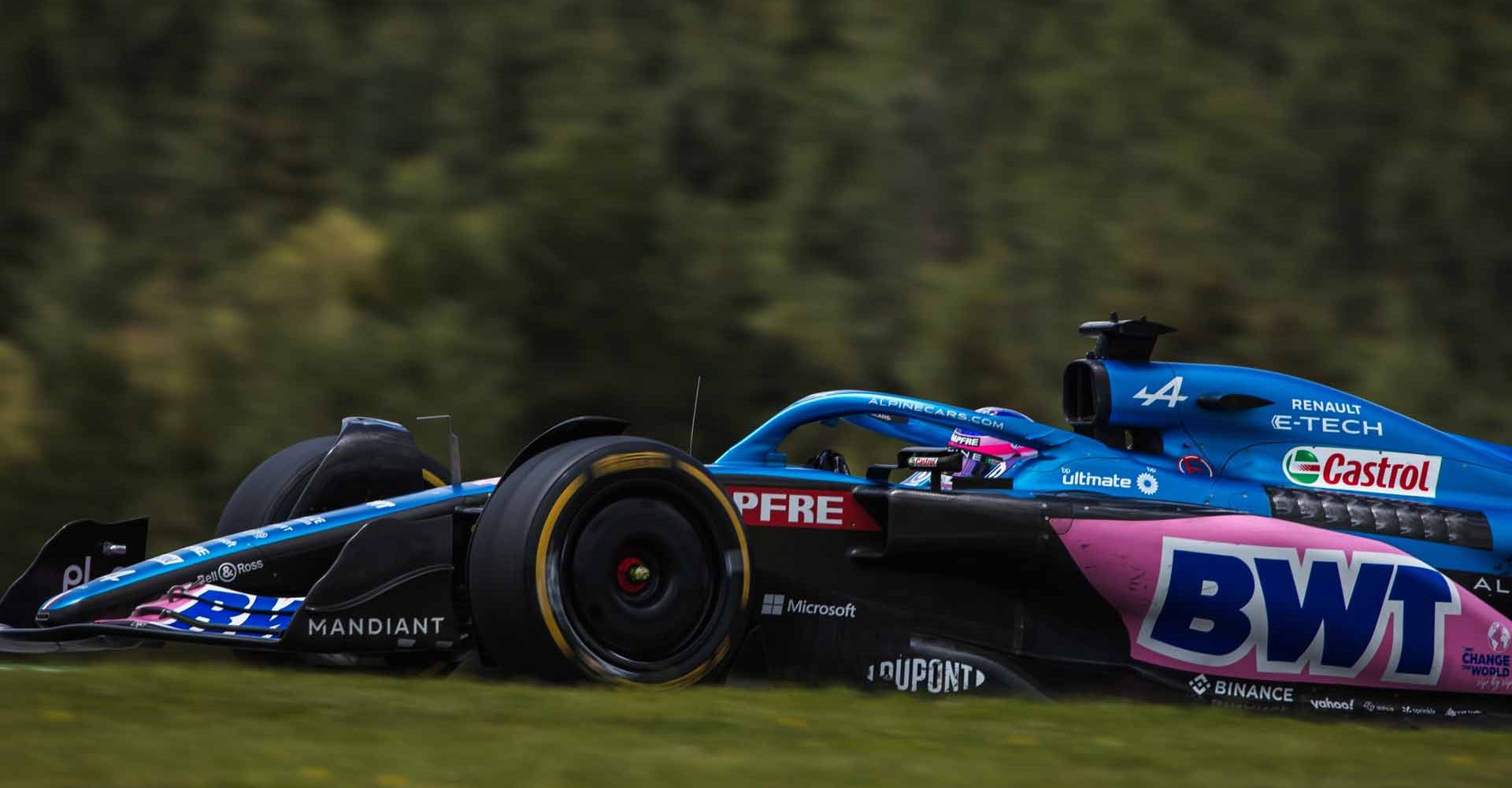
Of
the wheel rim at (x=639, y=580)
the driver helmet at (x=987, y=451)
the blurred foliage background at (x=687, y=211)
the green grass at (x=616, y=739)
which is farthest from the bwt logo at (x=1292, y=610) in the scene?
the blurred foliage background at (x=687, y=211)

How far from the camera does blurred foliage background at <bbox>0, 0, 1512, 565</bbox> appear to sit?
18750 millimetres

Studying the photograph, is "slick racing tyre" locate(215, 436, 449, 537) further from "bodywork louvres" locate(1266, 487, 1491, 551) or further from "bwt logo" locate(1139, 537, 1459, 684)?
"bodywork louvres" locate(1266, 487, 1491, 551)

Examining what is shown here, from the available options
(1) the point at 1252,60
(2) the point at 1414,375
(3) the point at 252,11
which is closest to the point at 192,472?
(2) the point at 1414,375

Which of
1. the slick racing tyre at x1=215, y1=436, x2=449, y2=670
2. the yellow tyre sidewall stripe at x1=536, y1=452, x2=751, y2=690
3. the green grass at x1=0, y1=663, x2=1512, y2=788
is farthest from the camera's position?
the slick racing tyre at x1=215, y1=436, x2=449, y2=670

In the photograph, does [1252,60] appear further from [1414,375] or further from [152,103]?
[152,103]

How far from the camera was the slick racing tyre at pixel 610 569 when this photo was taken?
5148mm

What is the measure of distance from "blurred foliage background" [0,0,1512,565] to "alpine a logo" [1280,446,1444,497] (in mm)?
10029

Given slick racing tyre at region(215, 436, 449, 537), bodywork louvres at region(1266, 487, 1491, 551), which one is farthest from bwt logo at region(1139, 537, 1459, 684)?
slick racing tyre at region(215, 436, 449, 537)

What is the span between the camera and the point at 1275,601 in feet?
19.8

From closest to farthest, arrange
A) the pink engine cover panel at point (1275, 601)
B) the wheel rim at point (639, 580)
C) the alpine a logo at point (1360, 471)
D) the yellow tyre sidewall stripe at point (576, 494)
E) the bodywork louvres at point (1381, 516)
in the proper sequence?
1. the yellow tyre sidewall stripe at point (576, 494)
2. the wheel rim at point (639, 580)
3. the pink engine cover panel at point (1275, 601)
4. the bodywork louvres at point (1381, 516)
5. the alpine a logo at point (1360, 471)

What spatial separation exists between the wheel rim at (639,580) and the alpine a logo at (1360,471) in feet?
8.14

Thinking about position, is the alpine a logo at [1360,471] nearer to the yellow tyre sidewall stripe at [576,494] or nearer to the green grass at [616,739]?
the green grass at [616,739]

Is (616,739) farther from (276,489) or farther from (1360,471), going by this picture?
(1360,471)

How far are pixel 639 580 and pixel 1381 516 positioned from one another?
9.41 feet
